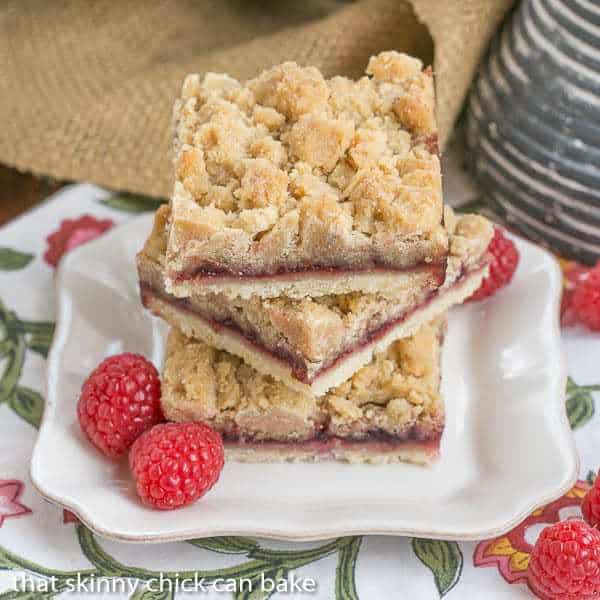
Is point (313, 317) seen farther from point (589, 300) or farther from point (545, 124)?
point (545, 124)

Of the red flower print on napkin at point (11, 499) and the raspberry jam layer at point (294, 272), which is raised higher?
the raspberry jam layer at point (294, 272)

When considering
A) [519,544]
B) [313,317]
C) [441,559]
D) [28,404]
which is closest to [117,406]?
[28,404]

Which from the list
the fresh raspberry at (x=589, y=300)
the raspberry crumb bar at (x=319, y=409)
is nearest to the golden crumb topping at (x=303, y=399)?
the raspberry crumb bar at (x=319, y=409)

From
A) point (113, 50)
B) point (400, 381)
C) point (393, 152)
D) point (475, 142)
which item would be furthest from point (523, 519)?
point (113, 50)

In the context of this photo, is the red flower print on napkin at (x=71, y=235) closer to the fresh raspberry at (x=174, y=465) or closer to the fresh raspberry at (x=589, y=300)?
the fresh raspberry at (x=174, y=465)

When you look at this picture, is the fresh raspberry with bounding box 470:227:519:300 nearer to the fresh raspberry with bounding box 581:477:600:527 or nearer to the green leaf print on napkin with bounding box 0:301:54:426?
the fresh raspberry with bounding box 581:477:600:527

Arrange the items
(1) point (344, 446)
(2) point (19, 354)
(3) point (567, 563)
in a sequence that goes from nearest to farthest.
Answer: (3) point (567, 563) < (1) point (344, 446) < (2) point (19, 354)

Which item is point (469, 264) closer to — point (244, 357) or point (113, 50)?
point (244, 357)
